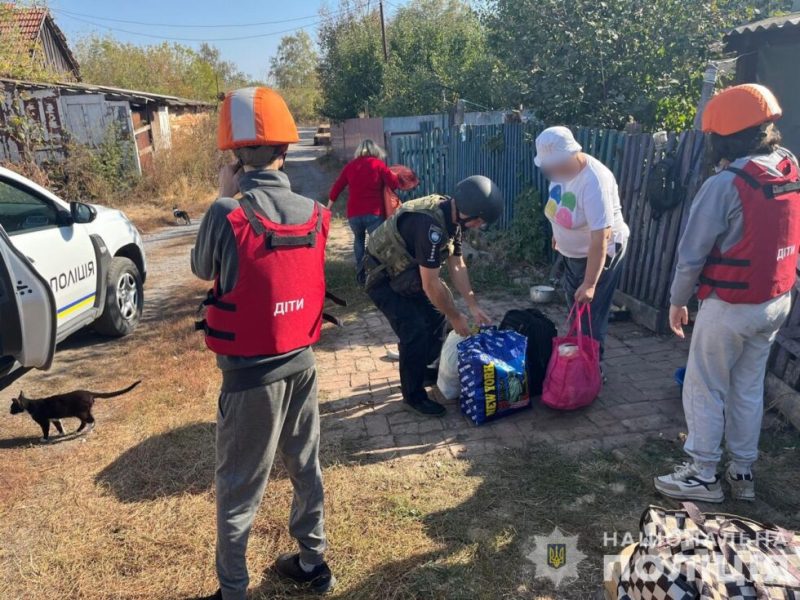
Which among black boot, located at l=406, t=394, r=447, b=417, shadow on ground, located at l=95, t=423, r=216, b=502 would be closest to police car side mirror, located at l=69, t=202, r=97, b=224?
shadow on ground, located at l=95, t=423, r=216, b=502

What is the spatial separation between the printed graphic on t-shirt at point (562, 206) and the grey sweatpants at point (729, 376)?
1.06 meters

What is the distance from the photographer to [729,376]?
9.23ft

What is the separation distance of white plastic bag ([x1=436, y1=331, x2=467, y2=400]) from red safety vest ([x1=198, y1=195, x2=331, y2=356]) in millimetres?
1890

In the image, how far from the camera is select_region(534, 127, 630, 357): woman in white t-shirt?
3.44 meters

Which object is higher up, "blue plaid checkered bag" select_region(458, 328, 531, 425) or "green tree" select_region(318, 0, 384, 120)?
"green tree" select_region(318, 0, 384, 120)

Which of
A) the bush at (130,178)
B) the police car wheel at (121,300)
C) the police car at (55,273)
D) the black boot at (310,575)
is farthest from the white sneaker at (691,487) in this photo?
the bush at (130,178)

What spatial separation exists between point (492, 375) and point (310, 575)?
167 cm

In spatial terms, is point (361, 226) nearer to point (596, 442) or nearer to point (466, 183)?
point (466, 183)

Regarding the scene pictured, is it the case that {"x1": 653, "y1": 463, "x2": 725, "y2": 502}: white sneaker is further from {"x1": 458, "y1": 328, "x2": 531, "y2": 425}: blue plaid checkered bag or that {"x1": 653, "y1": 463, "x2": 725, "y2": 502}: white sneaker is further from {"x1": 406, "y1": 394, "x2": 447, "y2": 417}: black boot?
{"x1": 406, "y1": 394, "x2": 447, "y2": 417}: black boot

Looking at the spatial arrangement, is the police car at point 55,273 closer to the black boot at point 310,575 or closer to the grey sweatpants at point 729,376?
the black boot at point 310,575

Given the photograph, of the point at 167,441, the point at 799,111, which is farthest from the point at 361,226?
the point at 799,111

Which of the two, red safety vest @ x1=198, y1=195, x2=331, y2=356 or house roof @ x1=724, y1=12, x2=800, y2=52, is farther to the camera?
house roof @ x1=724, y1=12, x2=800, y2=52

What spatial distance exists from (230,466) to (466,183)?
2004 mm

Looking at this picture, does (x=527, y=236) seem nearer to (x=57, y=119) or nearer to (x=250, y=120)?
(x=250, y=120)
